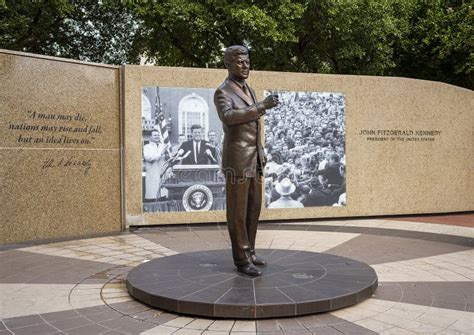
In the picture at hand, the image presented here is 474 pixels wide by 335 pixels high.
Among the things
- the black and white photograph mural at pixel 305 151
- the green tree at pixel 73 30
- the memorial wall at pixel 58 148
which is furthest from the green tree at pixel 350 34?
the memorial wall at pixel 58 148

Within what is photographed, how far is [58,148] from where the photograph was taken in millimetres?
9258

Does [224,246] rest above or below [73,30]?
below

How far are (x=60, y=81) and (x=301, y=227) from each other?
602 centimetres

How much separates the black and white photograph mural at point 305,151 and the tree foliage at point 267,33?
551 centimetres

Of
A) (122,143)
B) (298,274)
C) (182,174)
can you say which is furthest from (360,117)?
(298,274)

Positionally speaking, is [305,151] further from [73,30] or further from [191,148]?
[73,30]

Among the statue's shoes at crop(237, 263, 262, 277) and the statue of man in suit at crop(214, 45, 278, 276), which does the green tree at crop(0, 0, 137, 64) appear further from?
the statue's shoes at crop(237, 263, 262, 277)

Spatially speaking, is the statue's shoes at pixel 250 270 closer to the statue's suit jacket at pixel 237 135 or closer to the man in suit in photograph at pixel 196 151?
the statue's suit jacket at pixel 237 135

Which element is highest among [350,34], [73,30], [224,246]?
[73,30]

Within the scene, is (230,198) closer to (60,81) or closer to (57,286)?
(57,286)

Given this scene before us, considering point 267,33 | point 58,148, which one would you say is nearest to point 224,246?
point 58,148

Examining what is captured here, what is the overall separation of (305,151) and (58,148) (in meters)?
5.67

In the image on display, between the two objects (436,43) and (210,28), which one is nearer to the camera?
(210,28)

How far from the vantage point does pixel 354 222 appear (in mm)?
11016
